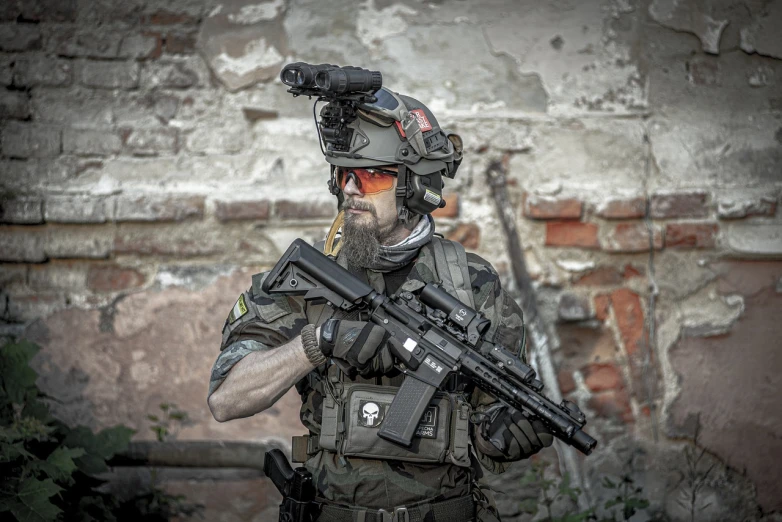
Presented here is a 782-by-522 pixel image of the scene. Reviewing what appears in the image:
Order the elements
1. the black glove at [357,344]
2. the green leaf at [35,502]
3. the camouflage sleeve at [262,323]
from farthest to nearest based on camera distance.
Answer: the green leaf at [35,502]
the camouflage sleeve at [262,323]
the black glove at [357,344]

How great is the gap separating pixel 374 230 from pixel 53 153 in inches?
76.0

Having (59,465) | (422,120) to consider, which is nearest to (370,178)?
(422,120)

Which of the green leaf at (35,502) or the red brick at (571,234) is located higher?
the red brick at (571,234)

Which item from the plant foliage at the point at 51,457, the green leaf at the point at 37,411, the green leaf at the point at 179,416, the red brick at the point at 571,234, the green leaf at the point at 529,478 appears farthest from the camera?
the red brick at the point at 571,234

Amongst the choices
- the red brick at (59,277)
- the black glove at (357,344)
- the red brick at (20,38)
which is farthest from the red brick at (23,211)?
the black glove at (357,344)

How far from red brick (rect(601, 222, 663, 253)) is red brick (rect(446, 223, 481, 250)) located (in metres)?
0.57

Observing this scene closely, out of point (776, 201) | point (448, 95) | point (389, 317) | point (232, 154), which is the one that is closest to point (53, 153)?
point (232, 154)

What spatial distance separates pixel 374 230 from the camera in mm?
2680

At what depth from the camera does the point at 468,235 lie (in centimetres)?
395

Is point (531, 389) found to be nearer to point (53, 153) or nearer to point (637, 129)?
point (637, 129)

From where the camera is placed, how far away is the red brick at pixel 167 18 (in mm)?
3908

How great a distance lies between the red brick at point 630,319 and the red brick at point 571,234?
0.25 meters

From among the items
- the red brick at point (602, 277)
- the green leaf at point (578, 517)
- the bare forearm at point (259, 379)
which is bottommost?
the green leaf at point (578, 517)

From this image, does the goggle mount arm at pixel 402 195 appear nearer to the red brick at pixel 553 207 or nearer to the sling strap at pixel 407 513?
the sling strap at pixel 407 513
